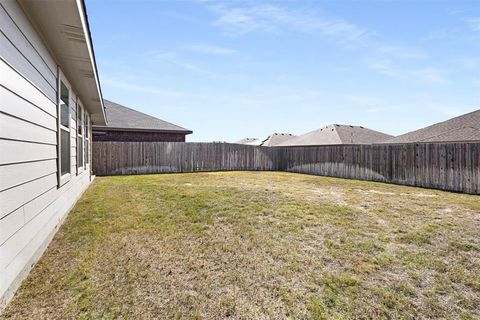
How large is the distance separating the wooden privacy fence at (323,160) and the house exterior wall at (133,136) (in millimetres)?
2493

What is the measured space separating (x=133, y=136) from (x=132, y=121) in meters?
1.16

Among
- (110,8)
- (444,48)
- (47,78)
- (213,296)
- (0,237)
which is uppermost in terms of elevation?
(444,48)

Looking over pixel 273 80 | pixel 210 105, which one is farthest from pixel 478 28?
pixel 210 105

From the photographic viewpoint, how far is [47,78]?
3473 mm

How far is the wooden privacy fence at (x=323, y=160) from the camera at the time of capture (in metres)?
8.14

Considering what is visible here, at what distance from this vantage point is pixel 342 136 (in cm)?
1856

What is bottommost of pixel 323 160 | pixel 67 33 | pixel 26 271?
pixel 26 271

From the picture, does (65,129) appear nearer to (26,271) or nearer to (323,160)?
(26,271)

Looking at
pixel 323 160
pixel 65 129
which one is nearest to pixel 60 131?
pixel 65 129

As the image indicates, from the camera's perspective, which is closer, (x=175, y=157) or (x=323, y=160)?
(x=323, y=160)

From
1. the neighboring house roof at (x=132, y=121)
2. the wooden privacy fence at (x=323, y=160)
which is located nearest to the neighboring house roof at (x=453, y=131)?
the wooden privacy fence at (x=323, y=160)

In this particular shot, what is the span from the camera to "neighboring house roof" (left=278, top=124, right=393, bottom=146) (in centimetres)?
1841

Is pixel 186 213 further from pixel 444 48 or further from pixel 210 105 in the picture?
pixel 210 105

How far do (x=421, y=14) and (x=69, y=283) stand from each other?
10.4m
